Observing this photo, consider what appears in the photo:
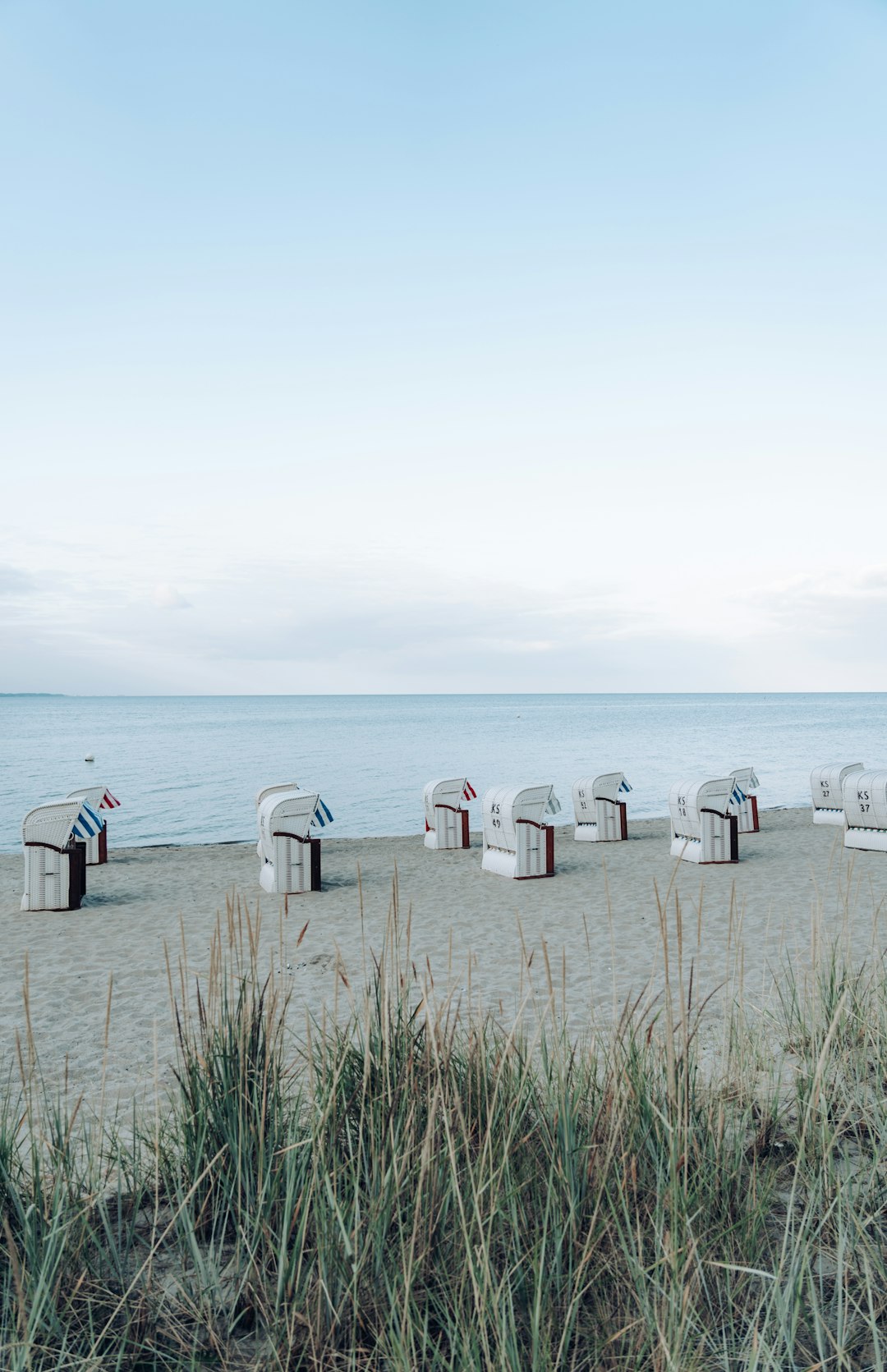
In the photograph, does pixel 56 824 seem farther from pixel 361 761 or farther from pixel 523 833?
pixel 361 761

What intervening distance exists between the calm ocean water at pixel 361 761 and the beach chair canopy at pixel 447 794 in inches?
278

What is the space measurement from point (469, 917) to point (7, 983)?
4.20 m

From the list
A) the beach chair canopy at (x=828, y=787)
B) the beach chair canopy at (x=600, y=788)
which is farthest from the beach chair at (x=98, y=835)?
the beach chair canopy at (x=828, y=787)

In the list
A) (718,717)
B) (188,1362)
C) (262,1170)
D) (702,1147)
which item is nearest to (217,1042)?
(262,1170)

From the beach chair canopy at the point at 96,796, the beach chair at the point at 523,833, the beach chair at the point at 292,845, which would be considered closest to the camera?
the beach chair at the point at 292,845

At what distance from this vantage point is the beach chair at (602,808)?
574 inches

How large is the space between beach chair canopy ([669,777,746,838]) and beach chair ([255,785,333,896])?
4952 mm

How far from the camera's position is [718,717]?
108 meters

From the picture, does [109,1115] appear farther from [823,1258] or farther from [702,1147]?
[823,1258]

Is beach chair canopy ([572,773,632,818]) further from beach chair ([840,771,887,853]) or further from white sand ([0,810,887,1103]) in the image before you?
beach chair ([840,771,887,853])

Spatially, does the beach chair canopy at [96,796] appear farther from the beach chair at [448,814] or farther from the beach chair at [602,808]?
the beach chair at [602,808]

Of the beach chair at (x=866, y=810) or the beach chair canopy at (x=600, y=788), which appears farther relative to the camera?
the beach chair canopy at (x=600, y=788)

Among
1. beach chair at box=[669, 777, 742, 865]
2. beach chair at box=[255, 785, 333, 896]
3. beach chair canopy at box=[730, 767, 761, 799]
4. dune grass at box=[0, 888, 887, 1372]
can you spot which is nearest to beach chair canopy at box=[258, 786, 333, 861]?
beach chair at box=[255, 785, 333, 896]

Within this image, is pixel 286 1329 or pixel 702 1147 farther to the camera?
pixel 702 1147
